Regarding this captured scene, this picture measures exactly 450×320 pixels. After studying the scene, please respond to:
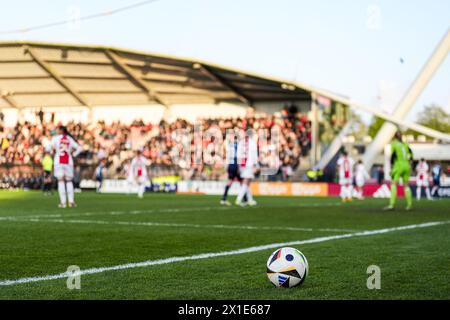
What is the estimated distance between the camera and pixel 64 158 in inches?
797

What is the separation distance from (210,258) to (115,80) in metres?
42.1

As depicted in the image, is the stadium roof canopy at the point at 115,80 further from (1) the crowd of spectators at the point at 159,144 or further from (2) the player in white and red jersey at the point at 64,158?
(2) the player in white and red jersey at the point at 64,158

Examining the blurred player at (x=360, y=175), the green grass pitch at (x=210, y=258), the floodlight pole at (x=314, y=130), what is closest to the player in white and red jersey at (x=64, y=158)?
the green grass pitch at (x=210, y=258)

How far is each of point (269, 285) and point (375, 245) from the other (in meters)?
3.84

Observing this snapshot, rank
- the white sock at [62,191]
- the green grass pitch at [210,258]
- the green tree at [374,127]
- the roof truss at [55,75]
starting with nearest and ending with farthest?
the green grass pitch at [210,258] < the white sock at [62,191] < the roof truss at [55,75] < the green tree at [374,127]

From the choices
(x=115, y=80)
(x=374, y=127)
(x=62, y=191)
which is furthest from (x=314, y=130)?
(x=374, y=127)

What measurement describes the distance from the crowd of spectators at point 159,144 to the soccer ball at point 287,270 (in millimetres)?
35829

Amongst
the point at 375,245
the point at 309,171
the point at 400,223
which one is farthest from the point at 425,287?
the point at 309,171

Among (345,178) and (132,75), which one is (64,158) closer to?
(345,178)

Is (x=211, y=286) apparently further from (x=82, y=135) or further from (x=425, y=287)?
(x=82, y=135)

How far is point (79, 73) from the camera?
48.2 metres

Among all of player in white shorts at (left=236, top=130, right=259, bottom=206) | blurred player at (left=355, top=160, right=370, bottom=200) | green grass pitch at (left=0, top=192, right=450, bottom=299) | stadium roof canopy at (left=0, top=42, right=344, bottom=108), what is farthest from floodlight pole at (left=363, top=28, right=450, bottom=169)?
green grass pitch at (left=0, top=192, right=450, bottom=299)

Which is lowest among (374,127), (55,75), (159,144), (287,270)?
(287,270)

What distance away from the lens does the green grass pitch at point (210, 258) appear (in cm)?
584
